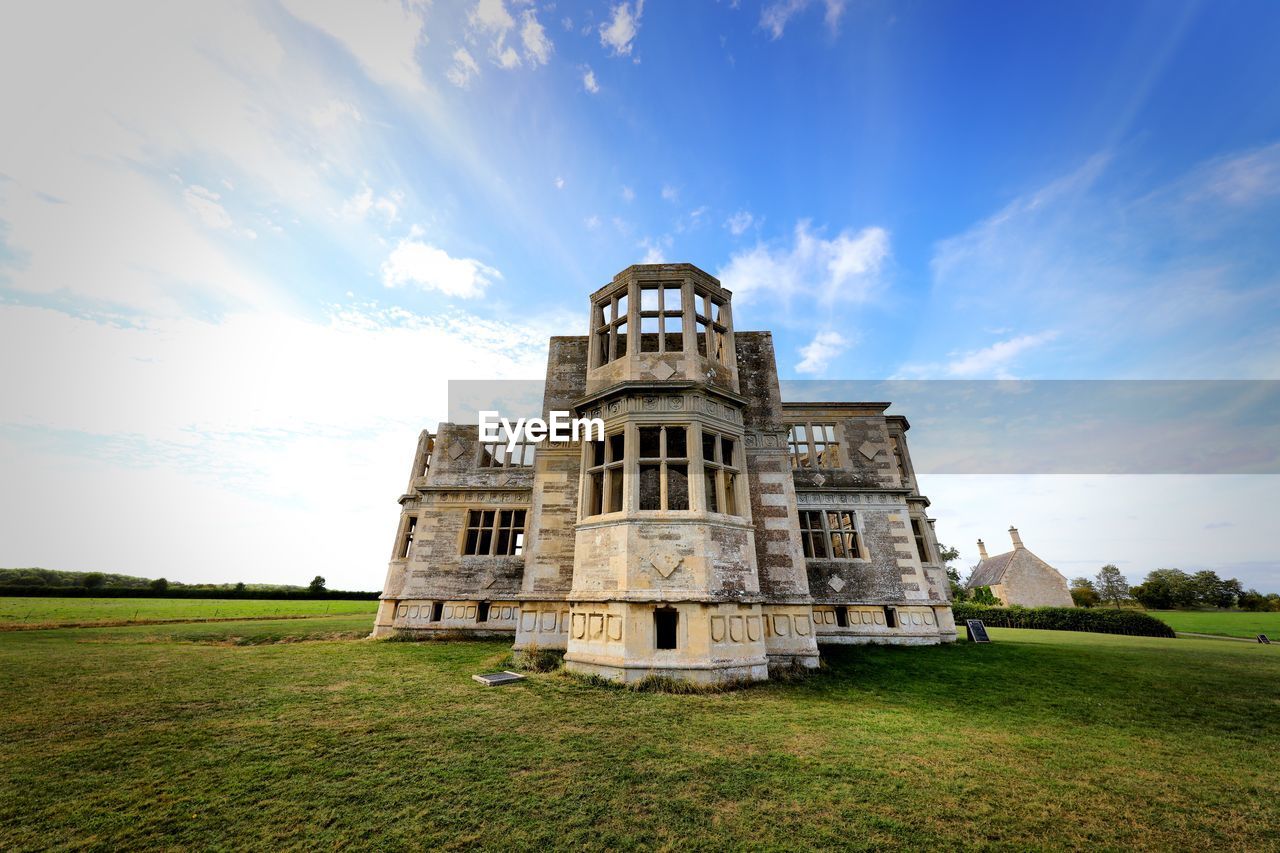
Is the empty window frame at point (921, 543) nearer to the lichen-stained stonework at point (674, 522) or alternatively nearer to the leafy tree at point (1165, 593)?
the lichen-stained stonework at point (674, 522)

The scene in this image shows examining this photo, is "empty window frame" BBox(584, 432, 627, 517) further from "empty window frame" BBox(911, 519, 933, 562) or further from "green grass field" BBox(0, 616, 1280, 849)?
"empty window frame" BBox(911, 519, 933, 562)

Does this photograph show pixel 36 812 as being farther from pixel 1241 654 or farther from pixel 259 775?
pixel 1241 654

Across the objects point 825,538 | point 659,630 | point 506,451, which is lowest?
point 659,630

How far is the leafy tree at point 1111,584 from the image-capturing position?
67000 mm

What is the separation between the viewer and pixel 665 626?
33.2 ft

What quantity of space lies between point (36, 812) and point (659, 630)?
864cm

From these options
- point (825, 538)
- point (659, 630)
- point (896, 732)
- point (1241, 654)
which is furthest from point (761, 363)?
point (1241, 654)

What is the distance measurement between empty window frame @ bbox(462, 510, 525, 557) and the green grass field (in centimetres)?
847

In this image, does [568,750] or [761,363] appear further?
[761,363]

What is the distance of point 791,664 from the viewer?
10.6 m

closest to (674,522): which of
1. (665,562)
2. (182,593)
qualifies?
(665,562)

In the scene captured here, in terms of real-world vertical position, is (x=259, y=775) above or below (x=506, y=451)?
below

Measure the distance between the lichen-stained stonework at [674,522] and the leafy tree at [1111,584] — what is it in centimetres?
8176

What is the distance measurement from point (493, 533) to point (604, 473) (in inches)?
372
